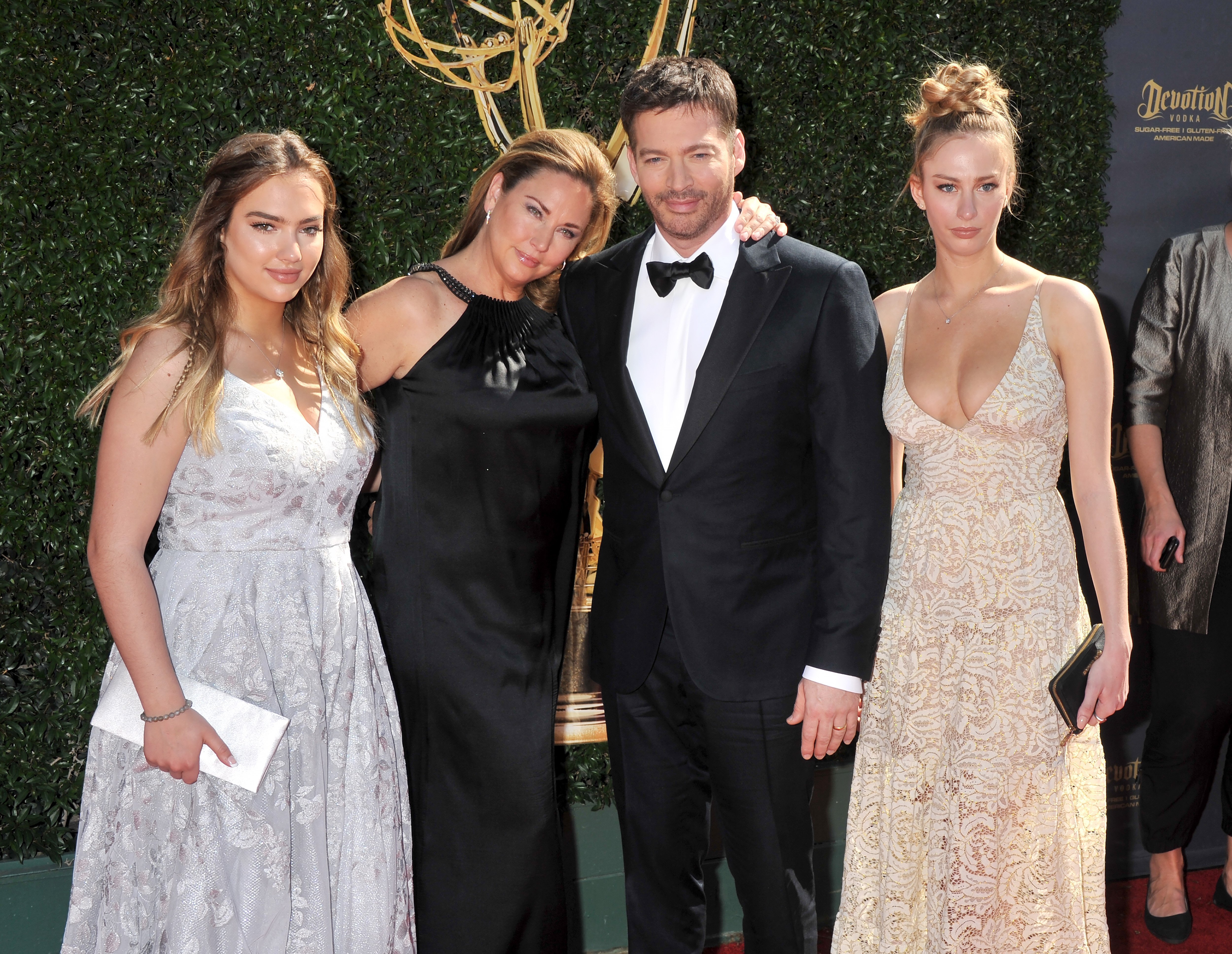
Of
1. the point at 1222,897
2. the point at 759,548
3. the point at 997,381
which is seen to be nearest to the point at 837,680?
the point at 759,548

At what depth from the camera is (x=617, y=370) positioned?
2064mm

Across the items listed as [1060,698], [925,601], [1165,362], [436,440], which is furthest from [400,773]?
[1165,362]

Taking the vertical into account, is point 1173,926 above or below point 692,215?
below

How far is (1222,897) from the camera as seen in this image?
325 cm

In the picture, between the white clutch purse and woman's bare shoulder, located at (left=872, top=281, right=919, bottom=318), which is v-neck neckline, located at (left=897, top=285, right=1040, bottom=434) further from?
the white clutch purse

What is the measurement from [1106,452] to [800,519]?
0.61m

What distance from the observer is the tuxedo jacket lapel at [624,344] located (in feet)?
6.57

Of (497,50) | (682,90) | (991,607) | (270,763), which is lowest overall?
(270,763)

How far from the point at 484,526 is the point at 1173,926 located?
2466 mm

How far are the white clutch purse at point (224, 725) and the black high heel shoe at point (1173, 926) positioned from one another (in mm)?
2693

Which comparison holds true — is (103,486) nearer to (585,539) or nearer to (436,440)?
(436,440)

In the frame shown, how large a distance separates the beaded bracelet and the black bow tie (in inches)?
45.1

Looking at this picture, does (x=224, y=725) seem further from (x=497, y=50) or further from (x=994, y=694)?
(x=497, y=50)

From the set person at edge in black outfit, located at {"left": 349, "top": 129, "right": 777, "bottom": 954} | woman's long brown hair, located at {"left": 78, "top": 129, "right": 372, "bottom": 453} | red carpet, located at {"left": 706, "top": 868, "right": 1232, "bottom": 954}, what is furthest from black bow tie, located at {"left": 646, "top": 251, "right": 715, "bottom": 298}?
red carpet, located at {"left": 706, "top": 868, "right": 1232, "bottom": 954}
